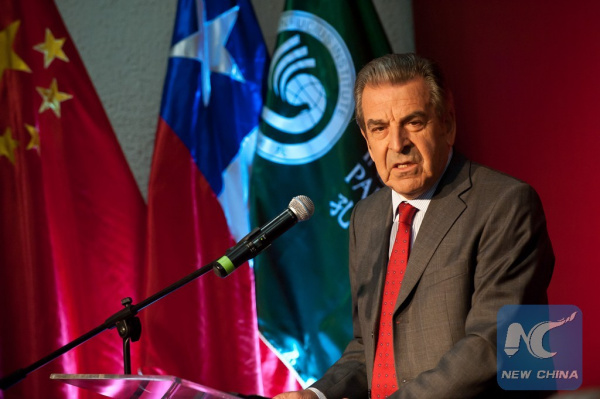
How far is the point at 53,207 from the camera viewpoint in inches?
128

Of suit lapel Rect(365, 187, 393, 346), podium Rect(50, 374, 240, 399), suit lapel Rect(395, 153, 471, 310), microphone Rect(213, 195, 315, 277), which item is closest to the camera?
podium Rect(50, 374, 240, 399)

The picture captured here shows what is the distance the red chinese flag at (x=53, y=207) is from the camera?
3.20m

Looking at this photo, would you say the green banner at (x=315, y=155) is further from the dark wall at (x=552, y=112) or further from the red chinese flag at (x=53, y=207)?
the red chinese flag at (x=53, y=207)

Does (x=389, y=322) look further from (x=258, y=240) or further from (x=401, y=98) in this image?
(x=401, y=98)

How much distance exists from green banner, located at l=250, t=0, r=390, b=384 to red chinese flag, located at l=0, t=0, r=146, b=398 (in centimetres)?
80

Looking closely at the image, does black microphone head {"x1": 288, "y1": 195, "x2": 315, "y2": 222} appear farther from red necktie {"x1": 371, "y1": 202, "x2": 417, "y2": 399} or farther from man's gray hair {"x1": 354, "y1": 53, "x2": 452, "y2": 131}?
man's gray hair {"x1": 354, "y1": 53, "x2": 452, "y2": 131}

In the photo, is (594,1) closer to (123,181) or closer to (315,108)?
(315,108)

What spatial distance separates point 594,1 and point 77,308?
2.58 metres

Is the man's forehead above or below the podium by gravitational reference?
above

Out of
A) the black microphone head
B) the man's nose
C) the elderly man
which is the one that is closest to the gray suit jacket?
the elderly man

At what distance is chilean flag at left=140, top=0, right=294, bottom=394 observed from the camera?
3.27 m

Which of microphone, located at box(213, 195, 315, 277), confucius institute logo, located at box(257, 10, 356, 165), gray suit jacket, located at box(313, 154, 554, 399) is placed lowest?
gray suit jacket, located at box(313, 154, 554, 399)

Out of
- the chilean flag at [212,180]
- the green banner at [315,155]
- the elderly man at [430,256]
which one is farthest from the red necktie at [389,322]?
the chilean flag at [212,180]

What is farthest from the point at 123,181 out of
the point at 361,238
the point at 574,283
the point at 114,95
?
the point at 574,283
